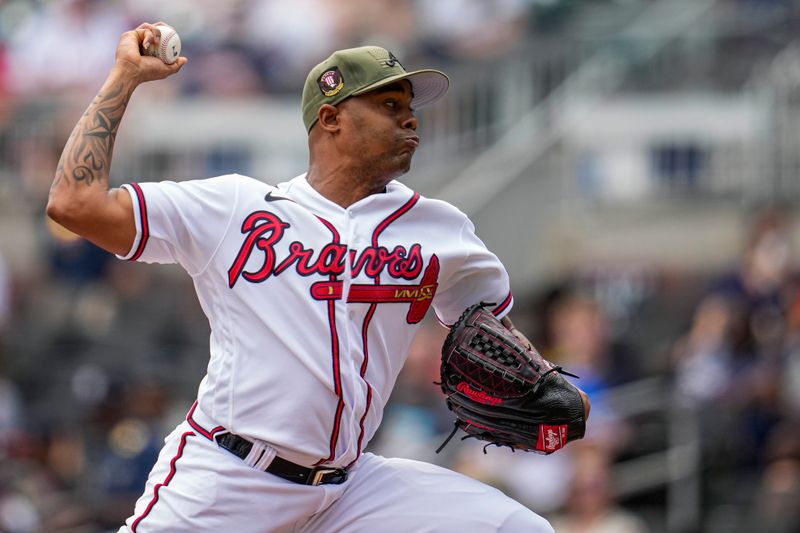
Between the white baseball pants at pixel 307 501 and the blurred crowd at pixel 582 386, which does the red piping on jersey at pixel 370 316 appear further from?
the blurred crowd at pixel 582 386

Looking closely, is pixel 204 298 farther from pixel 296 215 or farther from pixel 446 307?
pixel 446 307

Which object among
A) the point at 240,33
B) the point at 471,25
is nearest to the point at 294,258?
the point at 471,25

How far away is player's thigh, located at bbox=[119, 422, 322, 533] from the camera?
3773 millimetres

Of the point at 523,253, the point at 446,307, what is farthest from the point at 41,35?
the point at 446,307

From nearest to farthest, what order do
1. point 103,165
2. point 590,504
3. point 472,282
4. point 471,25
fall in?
point 103,165, point 472,282, point 590,504, point 471,25

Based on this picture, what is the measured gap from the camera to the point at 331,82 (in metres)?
3.98

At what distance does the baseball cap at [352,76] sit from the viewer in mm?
3918

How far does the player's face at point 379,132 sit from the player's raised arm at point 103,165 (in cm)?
55

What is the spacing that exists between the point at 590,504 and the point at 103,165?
163 inches

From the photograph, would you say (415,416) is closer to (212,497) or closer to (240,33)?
(212,497)

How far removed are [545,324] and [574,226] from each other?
2.15 m

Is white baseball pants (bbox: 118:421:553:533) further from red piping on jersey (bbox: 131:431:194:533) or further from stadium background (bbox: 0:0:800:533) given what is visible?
stadium background (bbox: 0:0:800:533)

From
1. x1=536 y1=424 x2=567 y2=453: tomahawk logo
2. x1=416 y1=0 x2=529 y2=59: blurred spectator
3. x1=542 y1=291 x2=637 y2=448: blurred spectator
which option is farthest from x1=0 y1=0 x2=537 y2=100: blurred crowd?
x1=536 y1=424 x2=567 y2=453: tomahawk logo

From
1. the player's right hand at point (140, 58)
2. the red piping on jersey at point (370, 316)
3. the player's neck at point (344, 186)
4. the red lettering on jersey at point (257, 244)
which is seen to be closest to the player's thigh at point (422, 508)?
the red piping on jersey at point (370, 316)
